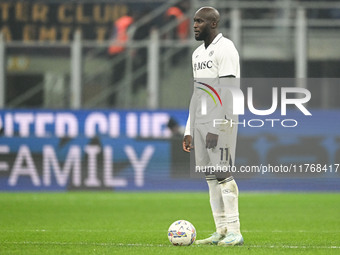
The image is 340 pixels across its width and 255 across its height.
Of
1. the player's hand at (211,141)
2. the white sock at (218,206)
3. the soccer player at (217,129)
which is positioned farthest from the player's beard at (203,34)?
the white sock at (218,206)

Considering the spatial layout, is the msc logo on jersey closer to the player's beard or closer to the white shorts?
the player's beard

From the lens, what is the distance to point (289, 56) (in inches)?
680

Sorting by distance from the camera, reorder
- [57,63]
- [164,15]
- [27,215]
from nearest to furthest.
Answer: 1. [27,215]
2. [57,63]
3. [164,15]

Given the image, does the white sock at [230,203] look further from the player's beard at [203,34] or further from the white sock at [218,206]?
the player's beard at [203,34]

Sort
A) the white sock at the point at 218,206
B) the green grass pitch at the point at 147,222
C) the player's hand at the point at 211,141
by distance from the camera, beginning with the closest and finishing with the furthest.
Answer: the player's hand at the point at 211,141
the green grass pitch at the point at 147,222
the white sock at the point at 218,206

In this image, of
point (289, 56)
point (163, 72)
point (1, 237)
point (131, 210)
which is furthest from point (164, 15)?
point (1, 237)

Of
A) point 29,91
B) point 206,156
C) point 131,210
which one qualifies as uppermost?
point 29,91

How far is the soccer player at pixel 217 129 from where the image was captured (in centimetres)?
768

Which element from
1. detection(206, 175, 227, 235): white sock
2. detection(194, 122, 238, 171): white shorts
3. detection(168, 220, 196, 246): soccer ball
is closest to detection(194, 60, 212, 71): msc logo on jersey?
detection(194, 122, 238, 171): white shorts

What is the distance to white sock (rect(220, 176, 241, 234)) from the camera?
772cm

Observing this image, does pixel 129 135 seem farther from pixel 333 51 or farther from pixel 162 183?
pixel 333 51

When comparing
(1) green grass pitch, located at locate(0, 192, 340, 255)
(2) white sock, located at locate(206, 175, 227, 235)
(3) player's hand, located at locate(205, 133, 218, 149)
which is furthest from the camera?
(2) white sock, located at locate(206, 175, 227, 235)

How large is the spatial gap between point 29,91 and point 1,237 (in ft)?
30.0

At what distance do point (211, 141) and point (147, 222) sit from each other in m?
3.51
